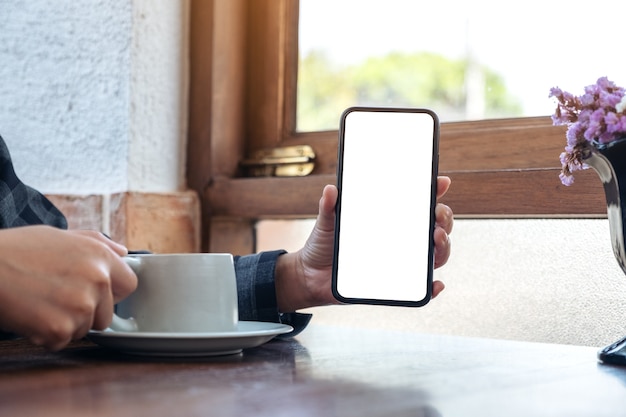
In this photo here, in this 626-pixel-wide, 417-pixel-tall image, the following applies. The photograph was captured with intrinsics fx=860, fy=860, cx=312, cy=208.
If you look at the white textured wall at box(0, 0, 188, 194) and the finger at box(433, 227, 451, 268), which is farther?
the white textured wall at box(0, 0, 188, 194)

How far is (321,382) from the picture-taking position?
0.55 meters

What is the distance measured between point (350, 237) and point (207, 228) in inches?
27.5

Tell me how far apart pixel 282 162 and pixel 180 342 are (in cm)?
78

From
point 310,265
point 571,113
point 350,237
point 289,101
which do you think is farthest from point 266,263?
point 289,101

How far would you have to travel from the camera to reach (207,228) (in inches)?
55.3

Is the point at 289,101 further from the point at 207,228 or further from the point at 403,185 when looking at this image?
the point at 403,185

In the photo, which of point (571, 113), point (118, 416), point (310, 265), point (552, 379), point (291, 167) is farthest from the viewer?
point (291, 167)

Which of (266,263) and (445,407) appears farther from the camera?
(266,263)

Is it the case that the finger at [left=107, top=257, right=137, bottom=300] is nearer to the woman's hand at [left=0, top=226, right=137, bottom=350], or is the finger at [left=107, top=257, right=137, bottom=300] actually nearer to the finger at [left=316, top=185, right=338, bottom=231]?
the woman's hand at [left=0, top=226, right=137, bottom=350]

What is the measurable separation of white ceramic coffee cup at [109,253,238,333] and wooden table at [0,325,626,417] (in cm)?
3

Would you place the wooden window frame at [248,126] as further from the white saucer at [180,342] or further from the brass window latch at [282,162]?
the white saucer at [180,342]

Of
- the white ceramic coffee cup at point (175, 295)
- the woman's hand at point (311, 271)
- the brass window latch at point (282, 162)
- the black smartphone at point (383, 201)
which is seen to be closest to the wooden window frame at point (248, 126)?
the brass window latch at point (282, 162)

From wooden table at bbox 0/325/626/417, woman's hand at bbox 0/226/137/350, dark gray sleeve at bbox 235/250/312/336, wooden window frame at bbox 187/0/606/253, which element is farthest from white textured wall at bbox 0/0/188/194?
woman's hand at bbox 0/226/137/350

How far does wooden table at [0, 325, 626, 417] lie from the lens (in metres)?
0.46
